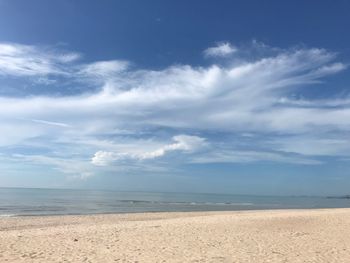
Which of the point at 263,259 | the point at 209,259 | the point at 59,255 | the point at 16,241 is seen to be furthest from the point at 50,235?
the point at 263,259

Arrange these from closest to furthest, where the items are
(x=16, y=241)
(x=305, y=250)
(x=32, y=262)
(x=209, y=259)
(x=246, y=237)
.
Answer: (x=32, y=262) → (x=209, y=259) → (x=305, y=250) → (x=16, y=241) → (x=246, y=237)

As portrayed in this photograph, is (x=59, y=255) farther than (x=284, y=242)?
No

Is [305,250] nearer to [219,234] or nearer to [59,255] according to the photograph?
[219,234]

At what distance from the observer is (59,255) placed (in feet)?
39.3

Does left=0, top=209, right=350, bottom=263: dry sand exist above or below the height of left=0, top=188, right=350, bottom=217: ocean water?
below

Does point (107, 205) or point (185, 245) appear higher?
point (107, 205)

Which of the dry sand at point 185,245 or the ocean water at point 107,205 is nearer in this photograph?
the dry sand at point 185,245

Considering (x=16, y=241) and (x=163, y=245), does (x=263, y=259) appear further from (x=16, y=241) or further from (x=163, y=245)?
(x=16, y=241)

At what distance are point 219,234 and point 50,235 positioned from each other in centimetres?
690

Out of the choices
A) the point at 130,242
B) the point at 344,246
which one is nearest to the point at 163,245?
the point at 130,242

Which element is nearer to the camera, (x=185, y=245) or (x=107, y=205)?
(x=185, y=245)

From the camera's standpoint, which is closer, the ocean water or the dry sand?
the dry sand

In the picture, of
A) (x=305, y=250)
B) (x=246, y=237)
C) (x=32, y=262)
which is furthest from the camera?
(x=246, y=237)

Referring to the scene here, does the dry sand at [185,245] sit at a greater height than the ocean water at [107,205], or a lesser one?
lesser
